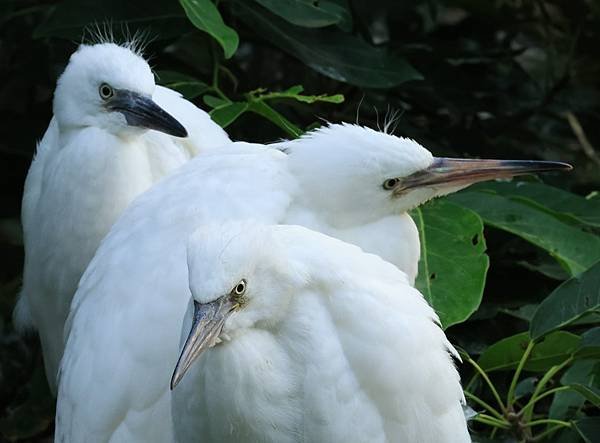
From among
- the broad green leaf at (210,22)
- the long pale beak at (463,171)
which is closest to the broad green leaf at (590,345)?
the long pale beak at (463,171)

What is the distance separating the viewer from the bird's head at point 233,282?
2.19m

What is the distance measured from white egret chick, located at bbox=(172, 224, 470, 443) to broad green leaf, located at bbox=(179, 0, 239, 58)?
88cm

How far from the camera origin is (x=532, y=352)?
3.06m

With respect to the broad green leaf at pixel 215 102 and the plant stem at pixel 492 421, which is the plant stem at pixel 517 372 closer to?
the plant stem at pixel 492 421

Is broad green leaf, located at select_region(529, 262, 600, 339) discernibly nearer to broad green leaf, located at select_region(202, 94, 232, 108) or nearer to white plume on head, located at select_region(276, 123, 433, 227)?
white plume on head, located at select_region(276, 123, 433, 227)

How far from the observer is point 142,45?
3754mm

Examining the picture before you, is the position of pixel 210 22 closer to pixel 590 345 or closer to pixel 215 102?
pixel 215 102

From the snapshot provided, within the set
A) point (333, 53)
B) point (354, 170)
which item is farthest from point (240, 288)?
point (333, 53)

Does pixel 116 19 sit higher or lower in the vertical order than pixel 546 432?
higher

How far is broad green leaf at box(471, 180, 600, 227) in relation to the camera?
343 cm

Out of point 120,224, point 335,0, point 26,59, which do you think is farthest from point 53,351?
point 335,0

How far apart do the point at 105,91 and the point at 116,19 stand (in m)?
0.55

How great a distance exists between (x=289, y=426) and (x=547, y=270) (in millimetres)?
1301

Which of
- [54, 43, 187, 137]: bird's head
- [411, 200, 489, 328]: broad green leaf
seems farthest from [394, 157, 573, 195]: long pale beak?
[54, 43, 187, 137]: bird's head
